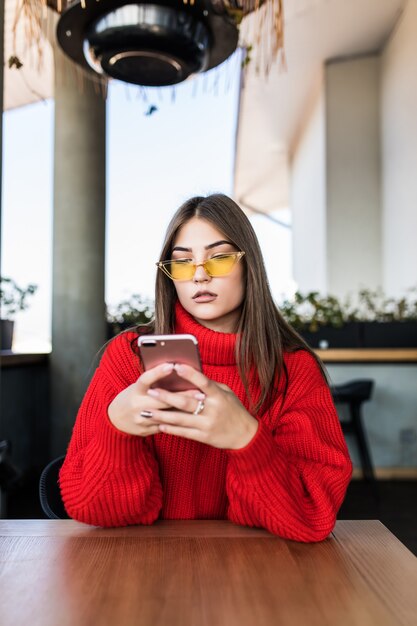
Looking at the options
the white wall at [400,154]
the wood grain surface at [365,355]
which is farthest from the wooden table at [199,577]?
the white wall at [400,154]

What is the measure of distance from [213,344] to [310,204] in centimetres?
867

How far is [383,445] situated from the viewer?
4.44m

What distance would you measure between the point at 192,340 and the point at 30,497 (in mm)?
Answer: 3391

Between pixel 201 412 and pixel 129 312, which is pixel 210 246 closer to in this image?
pixel 201 412

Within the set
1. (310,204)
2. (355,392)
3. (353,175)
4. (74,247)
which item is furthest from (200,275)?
(310,204)

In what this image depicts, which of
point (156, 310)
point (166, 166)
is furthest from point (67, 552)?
point (166, 166)

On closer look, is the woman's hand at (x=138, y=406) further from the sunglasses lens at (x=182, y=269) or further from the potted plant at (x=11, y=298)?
the potted plant at (x=11, y=298)

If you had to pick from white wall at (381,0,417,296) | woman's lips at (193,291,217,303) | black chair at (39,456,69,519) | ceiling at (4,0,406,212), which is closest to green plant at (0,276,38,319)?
ceiling at (4,0,406,212)

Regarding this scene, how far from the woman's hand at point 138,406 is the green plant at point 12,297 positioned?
3251 mm

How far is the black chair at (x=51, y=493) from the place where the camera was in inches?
48.3

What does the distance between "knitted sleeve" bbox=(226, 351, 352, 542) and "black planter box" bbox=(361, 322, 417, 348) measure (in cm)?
338

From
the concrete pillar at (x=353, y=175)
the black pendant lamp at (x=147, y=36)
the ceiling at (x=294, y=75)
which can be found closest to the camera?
the black pendant lamp at (x=147, y=36)

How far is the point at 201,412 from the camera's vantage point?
840 millimetres

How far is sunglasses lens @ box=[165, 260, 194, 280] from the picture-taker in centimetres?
115
